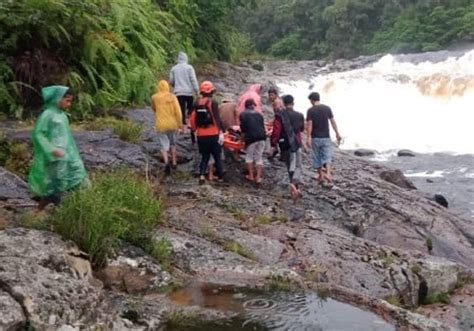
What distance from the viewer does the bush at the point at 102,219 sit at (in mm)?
6523

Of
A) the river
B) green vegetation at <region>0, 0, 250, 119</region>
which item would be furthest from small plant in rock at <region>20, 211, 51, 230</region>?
the river

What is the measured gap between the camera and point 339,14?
231ft

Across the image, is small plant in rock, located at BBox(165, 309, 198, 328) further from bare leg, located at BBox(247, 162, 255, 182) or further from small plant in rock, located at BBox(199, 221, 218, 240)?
bare leg, located at BBox(247, 162, 255, 182)

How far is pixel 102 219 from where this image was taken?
21.5 ft

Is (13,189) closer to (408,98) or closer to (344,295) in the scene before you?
(344,295)

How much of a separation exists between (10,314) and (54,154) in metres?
2.30

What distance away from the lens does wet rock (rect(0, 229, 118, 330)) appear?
5234 mm

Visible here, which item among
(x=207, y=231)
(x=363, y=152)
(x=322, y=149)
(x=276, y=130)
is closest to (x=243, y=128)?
(x=276, y=130)

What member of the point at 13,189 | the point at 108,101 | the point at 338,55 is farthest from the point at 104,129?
the point at 338,55

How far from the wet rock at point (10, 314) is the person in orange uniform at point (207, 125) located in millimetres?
5867

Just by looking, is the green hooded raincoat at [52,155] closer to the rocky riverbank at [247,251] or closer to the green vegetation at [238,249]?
the rocky riverbank at [247,251]

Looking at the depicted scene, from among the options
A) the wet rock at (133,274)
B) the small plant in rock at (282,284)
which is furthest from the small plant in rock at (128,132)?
the small plant in rock at (282,284)

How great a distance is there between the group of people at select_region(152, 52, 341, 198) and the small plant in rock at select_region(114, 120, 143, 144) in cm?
72

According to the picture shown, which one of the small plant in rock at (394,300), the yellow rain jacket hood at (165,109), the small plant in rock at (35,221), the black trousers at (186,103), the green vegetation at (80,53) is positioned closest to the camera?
the small plant in rock at (35,221)
